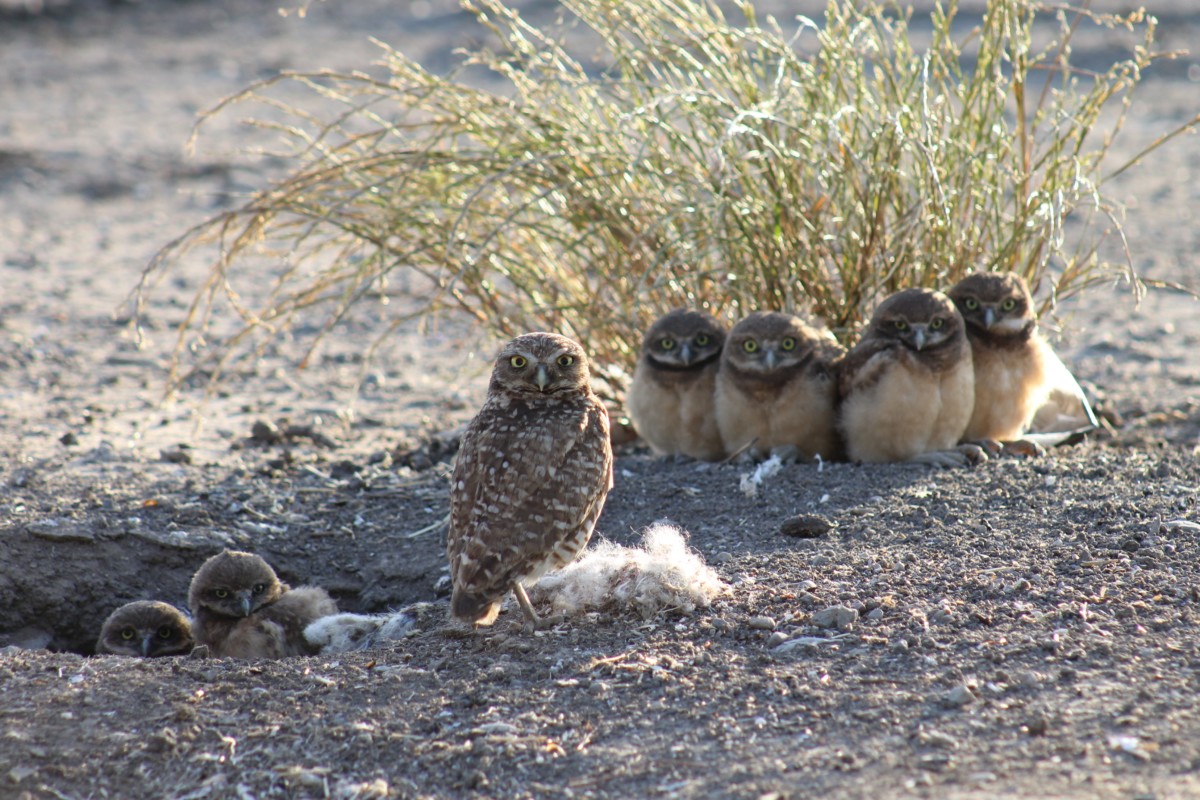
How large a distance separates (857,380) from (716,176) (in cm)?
112

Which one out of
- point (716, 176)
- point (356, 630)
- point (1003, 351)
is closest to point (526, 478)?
point (356, 630)

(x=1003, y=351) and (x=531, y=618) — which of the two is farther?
(x=1003, y=351)

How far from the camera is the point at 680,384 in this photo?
20.2 feet

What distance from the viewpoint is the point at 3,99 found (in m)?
15.6

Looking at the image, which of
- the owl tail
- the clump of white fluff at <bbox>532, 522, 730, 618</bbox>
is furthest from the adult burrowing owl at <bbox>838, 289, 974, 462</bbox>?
the owl tail

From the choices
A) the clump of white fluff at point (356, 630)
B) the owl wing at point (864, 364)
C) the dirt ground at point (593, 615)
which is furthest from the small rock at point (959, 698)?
the owl wing at point (864, 364)

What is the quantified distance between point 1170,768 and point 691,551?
215 centimetres

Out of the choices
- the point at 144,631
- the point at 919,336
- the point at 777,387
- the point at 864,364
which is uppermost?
the point at 919,336

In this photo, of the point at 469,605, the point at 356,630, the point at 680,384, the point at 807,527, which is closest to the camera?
the point at 469,605

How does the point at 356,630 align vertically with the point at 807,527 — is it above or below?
below

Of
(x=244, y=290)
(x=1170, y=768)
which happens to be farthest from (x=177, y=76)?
(x=1170, y=768)

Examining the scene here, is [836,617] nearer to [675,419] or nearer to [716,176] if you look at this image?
[675,419]

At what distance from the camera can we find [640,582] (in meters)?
4.39

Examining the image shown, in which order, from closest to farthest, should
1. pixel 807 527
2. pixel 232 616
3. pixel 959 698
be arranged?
1. pixel 959 698
2. pixel 807 527
3. pixel 232 616
